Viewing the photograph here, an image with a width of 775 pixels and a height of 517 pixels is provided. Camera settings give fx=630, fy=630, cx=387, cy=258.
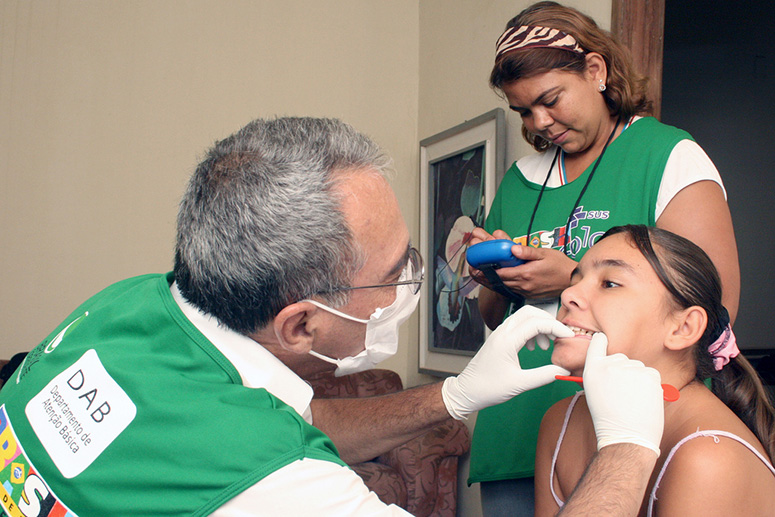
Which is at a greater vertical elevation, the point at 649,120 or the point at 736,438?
the point at 649,120

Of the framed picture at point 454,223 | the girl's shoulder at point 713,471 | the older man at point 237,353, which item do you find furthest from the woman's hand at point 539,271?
the framed picture at point 454,223

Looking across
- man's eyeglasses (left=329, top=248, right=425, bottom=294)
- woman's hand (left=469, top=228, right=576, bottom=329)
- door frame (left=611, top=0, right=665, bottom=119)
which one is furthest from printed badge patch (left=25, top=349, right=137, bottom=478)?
door frame (left=611, top=0, right=665, bottom=119)

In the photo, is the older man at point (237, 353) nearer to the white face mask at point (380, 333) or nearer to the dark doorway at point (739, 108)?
the white face mask at point (380, 333)

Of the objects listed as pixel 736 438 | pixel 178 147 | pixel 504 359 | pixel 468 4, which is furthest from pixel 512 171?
pixel 178 147

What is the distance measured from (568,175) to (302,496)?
1.05 m

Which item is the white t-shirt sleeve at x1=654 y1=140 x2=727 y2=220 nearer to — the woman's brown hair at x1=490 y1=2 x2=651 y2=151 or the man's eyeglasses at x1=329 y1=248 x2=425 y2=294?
the woman's brown hair at x1=490 y1=2 x2=651 y2=151

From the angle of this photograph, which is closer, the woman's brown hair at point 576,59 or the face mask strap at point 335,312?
the face mask strap at point 335,312

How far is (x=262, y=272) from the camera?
96 cm

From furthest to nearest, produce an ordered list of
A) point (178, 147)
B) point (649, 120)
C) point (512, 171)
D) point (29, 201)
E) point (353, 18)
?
point (353, 18) < point (178, 147) < point (29, 201) < point (512, 171) < point (649, 120)

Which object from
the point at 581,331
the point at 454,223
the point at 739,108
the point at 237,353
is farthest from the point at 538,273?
the point at 739,108

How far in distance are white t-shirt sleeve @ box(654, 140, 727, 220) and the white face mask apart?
57cm

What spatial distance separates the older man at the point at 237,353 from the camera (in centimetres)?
82

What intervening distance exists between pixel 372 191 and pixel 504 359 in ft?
1.48

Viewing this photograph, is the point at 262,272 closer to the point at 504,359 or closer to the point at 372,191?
the point at 372,191
